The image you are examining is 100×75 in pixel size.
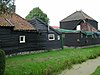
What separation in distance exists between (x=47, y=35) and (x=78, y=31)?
11.8 m

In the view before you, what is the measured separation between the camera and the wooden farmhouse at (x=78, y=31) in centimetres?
4150

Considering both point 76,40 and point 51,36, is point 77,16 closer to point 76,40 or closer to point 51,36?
point 76,40

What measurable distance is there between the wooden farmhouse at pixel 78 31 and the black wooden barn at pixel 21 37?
366 inches

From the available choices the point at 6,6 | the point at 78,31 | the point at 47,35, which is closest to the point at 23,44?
the point at 47,35

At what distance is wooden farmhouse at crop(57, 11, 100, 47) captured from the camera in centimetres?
4150

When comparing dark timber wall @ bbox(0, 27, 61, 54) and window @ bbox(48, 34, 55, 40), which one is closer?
dark timber wall @ bbox(0, 27, 61, 54)

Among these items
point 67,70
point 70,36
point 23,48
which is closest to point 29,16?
point 70,36

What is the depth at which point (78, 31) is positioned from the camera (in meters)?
41.4

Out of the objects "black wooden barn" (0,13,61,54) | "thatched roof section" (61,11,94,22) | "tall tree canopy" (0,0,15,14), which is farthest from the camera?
"thatched roof section" (61,11,94,22)

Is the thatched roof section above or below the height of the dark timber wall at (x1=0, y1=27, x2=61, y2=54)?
above

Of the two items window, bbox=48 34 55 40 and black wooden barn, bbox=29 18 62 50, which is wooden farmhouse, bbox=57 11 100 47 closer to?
black wooden barn, bbox=29 18 62 50

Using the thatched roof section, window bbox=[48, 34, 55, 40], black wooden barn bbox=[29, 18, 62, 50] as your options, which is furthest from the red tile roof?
the thatched roof section

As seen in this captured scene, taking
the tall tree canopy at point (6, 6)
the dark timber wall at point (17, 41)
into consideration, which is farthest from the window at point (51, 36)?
the tall tree canopy at point (6, 6)

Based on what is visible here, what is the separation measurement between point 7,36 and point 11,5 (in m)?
11.5
